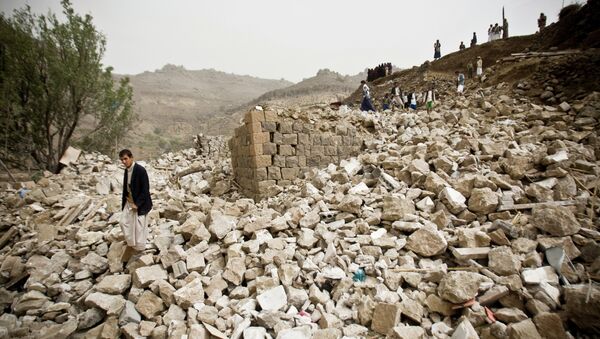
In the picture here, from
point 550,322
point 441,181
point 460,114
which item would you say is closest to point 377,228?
point 441,181

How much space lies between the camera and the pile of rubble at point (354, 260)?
2.23 m

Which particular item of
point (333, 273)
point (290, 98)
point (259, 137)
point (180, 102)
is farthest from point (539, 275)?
point (180, 102)

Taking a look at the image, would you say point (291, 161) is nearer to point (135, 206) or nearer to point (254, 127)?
point (254, 127)

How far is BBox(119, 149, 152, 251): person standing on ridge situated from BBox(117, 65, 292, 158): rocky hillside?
11.1 meters

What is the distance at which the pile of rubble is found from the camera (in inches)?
87.8

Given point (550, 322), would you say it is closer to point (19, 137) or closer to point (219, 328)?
point (219, 328)

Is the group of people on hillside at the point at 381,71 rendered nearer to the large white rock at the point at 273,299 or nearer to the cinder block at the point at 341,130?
the cinder block at the point at 341,130

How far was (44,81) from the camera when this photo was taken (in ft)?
27.0

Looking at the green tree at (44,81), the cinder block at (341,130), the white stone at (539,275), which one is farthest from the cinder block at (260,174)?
the green tree at (44,81)

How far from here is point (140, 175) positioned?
3.43 meters

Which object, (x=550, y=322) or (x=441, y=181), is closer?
(x=550, y=322)

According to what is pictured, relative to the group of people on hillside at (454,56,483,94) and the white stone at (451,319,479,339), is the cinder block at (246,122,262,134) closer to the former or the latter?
the white stone at (451,319,479,339)

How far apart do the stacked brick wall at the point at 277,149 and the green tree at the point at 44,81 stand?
264 inches

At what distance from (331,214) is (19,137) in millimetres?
11068
